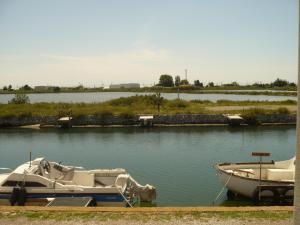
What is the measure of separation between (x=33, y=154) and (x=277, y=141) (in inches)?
907

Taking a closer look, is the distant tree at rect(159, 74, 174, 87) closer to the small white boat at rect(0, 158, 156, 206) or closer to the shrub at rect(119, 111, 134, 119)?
the shrub at rect(119, 111, 134, 119)

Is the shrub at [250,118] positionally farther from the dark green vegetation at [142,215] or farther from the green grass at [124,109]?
the dark green vegetation at [142,215]

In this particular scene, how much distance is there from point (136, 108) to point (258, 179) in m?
44.0

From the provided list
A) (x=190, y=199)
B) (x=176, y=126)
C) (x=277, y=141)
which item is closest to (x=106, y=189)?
(x=190, y=199)

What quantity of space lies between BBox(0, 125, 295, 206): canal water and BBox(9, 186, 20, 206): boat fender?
20.2 feet

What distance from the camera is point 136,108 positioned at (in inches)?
2375

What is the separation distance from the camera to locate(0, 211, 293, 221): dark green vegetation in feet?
33.5

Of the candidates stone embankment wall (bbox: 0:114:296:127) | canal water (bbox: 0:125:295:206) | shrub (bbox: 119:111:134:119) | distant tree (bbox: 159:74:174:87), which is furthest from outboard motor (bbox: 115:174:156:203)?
distant tree (bbox: 159:74:174:87)

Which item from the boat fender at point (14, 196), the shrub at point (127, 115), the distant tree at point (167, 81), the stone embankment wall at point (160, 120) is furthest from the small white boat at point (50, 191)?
the distant tree at point (167, 81)

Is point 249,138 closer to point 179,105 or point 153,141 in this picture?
point 153,141

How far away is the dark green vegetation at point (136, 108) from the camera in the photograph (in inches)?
2047

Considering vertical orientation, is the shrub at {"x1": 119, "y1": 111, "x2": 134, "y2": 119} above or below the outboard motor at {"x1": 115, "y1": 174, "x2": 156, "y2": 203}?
above

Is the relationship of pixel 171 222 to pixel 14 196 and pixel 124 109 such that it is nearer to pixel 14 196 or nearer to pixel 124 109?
pixel 14 196

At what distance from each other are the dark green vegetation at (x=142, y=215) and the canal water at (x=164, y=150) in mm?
6667
